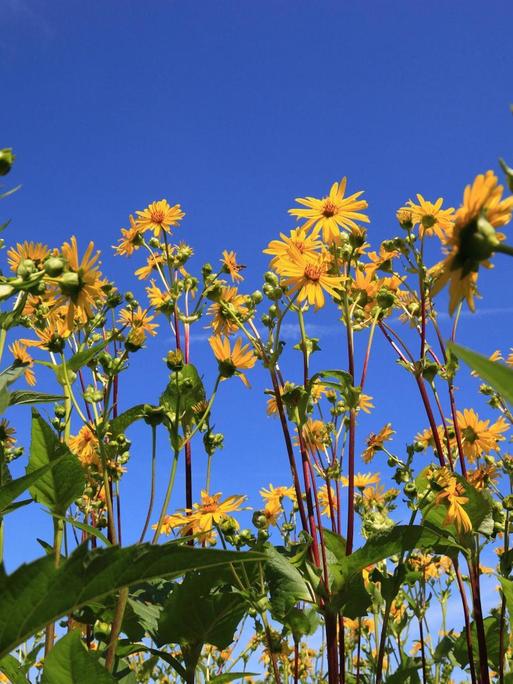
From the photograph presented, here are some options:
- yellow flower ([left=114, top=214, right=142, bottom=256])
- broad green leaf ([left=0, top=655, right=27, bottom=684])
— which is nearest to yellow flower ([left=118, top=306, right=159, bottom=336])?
yellow flower ([left=114, top=214, right=142, bottom=256])

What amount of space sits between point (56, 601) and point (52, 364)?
1.51 meters

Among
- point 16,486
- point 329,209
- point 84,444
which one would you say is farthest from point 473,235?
point 84,444

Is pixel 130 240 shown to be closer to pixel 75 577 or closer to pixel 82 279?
pixel 82 279

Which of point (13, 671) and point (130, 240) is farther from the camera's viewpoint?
point (130, 240)

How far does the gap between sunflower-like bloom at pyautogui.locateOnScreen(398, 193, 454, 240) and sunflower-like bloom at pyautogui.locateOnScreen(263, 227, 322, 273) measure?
0.50 meters

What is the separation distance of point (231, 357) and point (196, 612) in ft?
3.29

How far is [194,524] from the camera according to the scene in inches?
96.3

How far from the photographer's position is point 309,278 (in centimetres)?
264

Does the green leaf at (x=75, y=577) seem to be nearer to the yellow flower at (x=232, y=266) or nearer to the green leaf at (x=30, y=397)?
the green leaf at (x=30, y=397)

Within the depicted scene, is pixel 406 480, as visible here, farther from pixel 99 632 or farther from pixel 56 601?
pixel 56 601

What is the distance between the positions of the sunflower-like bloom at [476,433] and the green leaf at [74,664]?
7.04ft

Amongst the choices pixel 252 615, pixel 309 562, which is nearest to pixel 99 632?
pixel 252 615

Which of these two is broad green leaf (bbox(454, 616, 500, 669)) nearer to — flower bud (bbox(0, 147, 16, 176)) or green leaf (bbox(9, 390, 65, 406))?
green leaf (bbox(9, 390, 65, 406))

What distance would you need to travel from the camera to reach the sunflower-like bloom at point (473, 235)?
1099 millimetres
